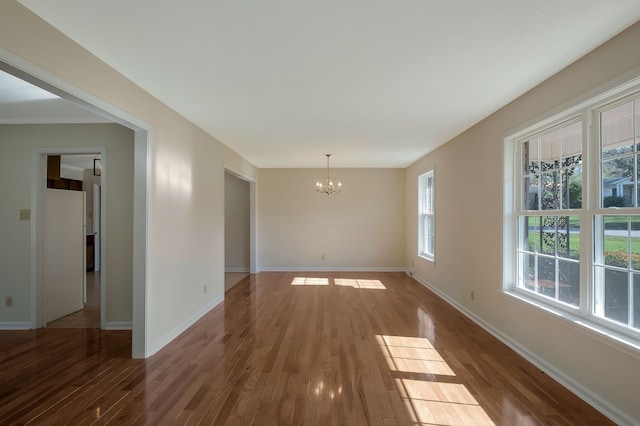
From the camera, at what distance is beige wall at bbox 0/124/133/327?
12.6 ft

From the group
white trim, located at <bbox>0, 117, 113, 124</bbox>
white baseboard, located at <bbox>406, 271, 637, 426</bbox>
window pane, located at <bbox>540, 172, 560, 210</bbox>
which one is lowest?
white baseboard, located at <bbox>406, 271, 637, 426</bbox>

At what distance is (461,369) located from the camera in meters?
2.82

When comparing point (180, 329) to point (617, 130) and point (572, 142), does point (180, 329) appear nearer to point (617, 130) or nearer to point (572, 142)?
point (572, 142)

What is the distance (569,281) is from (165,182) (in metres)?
3.96

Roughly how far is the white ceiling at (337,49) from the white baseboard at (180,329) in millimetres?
2500

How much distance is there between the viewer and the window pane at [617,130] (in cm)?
218

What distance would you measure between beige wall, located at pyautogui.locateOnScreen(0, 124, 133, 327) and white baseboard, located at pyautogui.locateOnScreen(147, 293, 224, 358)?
2.28ft

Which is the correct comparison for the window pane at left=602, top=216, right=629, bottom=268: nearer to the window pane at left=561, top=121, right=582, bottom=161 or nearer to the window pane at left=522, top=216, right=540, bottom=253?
the window pane at left=561, top=121, right=582, bottom=161

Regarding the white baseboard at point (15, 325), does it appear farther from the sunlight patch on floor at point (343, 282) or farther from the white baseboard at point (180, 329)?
the sunlight patch on floor at point (343, 282)

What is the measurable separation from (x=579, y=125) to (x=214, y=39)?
2.90 meters

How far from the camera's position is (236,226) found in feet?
26.2

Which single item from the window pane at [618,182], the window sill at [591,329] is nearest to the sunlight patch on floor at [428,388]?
the window sill at [591,329]

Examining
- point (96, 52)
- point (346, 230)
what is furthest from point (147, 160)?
point (346, 230)

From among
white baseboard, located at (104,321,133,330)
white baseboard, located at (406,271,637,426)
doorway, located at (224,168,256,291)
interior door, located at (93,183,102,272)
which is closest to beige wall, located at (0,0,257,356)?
white baseboard, located at (104,321,133,330)
